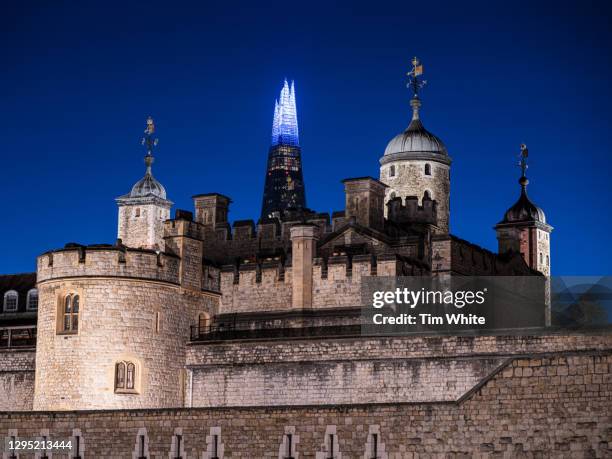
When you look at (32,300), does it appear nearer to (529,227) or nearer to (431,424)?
(529,227)

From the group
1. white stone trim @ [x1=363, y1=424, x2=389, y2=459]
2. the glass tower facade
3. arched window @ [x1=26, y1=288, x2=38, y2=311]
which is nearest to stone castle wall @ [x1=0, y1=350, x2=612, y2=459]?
white stone trim @ [x1=363, y1=424, x2=389, y2=459]

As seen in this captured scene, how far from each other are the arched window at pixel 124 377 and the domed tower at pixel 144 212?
42767 millimetres

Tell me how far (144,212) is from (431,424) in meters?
60.3

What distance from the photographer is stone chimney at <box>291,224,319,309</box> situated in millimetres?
58906

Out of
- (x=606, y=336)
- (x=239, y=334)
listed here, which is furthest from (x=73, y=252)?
(x=606, y=336)

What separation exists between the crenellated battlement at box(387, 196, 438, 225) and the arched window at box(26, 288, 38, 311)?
58.4 feet

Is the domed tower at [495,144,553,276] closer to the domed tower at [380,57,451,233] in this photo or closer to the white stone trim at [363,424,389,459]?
the domed tower at [380,57,451,233]

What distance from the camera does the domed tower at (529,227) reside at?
8450cm

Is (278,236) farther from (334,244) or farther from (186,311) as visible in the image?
(186,311)

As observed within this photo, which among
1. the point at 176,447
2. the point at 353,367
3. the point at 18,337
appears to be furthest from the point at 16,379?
the point at 176,447

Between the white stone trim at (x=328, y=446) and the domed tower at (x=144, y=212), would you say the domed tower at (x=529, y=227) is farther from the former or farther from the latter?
the white stone trim at (x=328, y=446)

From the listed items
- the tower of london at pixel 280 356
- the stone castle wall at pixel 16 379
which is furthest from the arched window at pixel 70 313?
the stone castle wall at pixel 16 379

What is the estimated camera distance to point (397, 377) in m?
51.9

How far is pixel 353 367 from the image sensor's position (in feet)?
174
